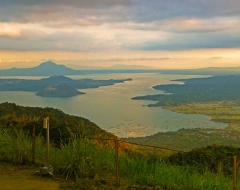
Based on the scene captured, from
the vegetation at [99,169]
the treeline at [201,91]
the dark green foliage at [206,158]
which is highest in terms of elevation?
the vegetation at [99,169]

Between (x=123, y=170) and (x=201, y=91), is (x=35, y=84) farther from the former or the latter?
(x=123, y=170)

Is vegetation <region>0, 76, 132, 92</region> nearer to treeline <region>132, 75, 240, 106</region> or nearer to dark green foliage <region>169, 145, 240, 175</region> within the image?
treeline <region>132, 75, 240, 106</region>

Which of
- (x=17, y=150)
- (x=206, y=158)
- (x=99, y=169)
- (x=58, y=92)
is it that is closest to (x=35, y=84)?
(x=58, y=92)

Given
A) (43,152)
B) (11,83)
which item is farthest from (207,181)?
(11,83)

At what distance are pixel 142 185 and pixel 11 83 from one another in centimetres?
12226

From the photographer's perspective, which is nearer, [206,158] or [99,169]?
[99,169]

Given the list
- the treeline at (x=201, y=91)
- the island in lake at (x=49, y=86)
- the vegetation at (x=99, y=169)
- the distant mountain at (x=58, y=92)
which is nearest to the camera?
the vegetation at (x=99, y=169)

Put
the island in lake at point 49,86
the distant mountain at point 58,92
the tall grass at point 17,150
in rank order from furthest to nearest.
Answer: the island in lake at point 49,86, the distant mountain at point 58,92, the tall grass at point 17,150

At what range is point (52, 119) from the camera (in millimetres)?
8664

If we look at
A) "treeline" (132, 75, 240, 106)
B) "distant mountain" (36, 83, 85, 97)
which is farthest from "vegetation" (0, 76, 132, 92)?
"treeline" (132, 75, 240, 106)

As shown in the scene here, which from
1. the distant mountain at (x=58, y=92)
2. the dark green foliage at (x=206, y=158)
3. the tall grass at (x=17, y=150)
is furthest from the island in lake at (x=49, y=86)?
the tall grass at (x=17, y=150)

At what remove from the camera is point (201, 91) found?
12319cm

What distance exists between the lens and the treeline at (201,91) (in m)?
108

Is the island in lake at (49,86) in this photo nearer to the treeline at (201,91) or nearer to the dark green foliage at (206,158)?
the treeline at (201,91)
